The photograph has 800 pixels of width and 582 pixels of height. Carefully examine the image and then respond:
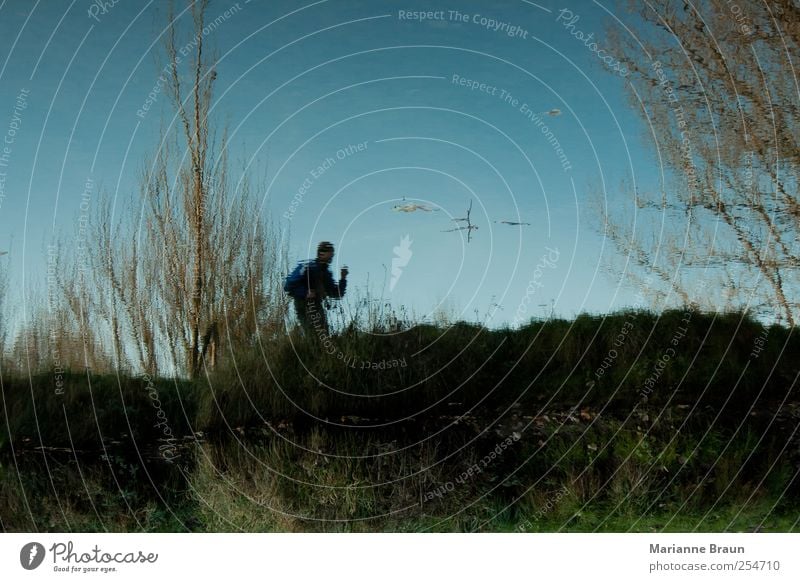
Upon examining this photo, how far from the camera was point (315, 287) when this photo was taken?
584 cm

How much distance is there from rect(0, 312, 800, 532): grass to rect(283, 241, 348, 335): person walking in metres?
0.17

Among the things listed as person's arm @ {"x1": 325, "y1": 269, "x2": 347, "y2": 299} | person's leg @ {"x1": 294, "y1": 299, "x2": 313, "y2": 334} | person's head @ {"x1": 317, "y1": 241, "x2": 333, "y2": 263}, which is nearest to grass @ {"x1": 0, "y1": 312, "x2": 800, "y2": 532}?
person's leg @ {"x1": 294, "y1": 299, "x2": 313, "y2": 334}

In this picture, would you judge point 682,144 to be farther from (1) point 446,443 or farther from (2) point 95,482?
(2) point 95,482

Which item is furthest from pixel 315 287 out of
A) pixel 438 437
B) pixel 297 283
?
pixel 438 437

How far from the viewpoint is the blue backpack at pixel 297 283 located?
5.81m

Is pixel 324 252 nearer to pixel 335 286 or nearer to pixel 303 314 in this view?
pixel 335 286

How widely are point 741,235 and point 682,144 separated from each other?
33.9 inches

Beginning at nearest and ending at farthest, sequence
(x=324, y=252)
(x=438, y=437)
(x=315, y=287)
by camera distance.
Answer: (x=324, y=252) → (x=315, y=287) → (x=438, y=437)

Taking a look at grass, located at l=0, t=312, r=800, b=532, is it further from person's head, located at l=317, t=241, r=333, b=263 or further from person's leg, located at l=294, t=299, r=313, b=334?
person's head, located at l=317, t=241, r=333, b=263

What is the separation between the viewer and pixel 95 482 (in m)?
5.65

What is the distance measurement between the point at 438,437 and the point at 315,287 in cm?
152

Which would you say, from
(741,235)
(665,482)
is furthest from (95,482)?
(741,235)

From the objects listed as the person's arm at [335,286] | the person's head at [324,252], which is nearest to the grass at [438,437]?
the person's arm at [335,286]

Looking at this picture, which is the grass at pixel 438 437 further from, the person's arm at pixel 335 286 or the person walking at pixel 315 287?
the person's arm at pixel 335 286
